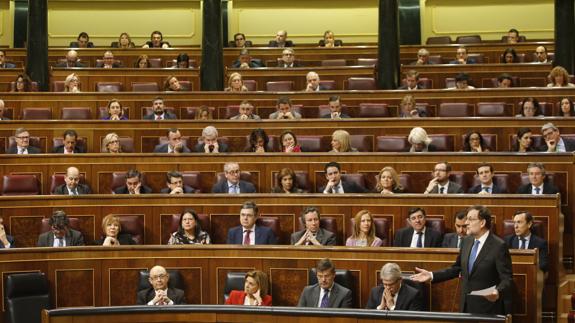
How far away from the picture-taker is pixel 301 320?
583cm

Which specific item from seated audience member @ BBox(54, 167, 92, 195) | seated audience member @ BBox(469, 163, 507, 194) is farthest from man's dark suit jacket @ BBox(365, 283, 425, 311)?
seated audience member @ BBox(54, 167, 92, 195)

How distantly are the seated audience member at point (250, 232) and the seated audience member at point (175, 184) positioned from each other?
811 mm

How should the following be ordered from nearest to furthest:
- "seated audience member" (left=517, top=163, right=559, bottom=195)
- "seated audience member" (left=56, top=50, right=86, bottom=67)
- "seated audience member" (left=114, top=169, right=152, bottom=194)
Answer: "seated audience member" (left=517, top=163, right=559, bottom=195) < "seated audience member" (left=114, top=169, right=152, bottom=194) < "seated audience member" (left=56, top=50, right=86, bottom=67)

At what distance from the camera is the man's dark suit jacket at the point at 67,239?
8.02 metres

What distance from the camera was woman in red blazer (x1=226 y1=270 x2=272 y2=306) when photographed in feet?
22.9

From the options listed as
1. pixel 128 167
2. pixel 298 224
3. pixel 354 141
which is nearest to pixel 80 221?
pixel 128 167

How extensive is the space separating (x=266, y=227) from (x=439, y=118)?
8.50 feet

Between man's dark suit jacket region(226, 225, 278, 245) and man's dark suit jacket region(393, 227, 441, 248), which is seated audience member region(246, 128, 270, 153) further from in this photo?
man's dark suit jacket region(393, 227, 441, 248)

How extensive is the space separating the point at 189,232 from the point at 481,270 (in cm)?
232

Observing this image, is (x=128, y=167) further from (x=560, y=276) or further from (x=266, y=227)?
(x=560, y=276)

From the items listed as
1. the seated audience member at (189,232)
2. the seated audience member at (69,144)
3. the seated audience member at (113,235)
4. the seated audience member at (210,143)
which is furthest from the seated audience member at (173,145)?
the seated audience member at (189,232)

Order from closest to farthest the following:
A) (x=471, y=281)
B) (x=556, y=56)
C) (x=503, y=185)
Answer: (x=471, y=281) < (x=503, y=185) < (x=556, y=56)

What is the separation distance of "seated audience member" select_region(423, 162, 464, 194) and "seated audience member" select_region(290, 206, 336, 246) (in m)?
1.06

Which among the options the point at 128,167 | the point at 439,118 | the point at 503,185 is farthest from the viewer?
the point at 439,118
